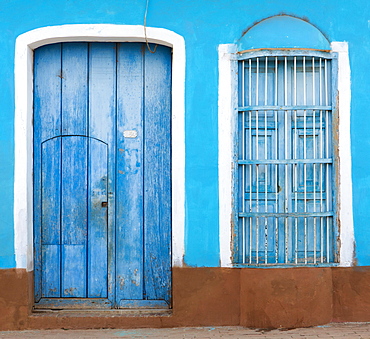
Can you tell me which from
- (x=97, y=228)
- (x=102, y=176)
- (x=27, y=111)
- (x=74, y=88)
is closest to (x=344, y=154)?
(x=102, y=176)

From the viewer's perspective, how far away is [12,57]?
4.02 meters

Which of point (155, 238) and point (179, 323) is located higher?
point (155, 238)

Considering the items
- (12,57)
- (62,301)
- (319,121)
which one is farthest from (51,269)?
(319,121)

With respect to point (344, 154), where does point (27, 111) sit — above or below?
above

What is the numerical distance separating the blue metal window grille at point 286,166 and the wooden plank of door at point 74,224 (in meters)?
1.43

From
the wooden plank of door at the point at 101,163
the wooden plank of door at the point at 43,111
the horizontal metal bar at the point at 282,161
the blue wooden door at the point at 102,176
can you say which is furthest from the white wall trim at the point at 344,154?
the wooden plank of door at the point at 43,111

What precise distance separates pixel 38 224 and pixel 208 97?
193 cm

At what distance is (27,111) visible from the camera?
406 cm

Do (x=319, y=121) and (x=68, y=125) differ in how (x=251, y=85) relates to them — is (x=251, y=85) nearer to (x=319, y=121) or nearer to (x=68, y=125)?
(x=319, y=121)

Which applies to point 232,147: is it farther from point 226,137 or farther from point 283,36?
point 283,36

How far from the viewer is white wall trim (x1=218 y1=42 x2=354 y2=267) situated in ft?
A: 13.3

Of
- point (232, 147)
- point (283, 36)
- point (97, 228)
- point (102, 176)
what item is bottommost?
point (97, 228)

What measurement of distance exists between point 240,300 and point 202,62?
2.12 metres

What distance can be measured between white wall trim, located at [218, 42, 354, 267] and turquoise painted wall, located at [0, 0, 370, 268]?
53 millimetres
